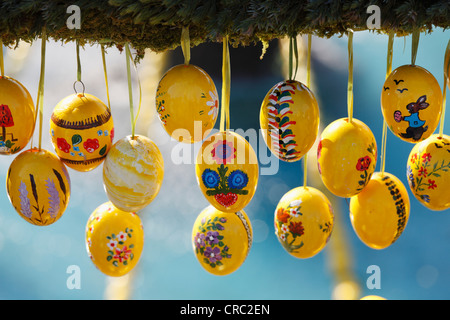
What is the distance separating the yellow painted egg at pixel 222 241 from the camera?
109 centimetres

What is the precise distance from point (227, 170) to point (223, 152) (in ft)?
0.11

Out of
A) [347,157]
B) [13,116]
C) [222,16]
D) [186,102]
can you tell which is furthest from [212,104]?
[13,116]

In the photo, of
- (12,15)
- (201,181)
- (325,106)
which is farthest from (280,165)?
(12,15)

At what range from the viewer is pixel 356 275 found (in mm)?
1729

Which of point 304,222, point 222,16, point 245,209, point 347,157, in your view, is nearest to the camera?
point 222,16

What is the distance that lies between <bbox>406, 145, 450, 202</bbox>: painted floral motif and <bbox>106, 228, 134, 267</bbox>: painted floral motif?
61 centimetres

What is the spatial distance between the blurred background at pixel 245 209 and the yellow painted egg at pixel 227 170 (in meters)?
0.75

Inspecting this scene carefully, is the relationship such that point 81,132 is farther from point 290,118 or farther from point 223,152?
point 290,118

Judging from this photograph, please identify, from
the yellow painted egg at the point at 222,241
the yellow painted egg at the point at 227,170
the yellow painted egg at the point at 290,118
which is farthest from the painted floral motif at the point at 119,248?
the yellow painted egg at the point at 290,118

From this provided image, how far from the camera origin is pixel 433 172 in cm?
101

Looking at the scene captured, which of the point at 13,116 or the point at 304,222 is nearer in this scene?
the point at 13,116

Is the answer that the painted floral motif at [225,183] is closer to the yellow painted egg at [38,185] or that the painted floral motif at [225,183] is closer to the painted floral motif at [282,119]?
the painted floral motif at [282,119]

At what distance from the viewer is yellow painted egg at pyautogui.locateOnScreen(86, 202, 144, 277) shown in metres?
1.14

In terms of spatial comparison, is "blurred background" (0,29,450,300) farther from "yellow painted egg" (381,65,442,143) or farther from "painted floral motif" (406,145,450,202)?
"yellow painted egg" (381,65,442,143)
